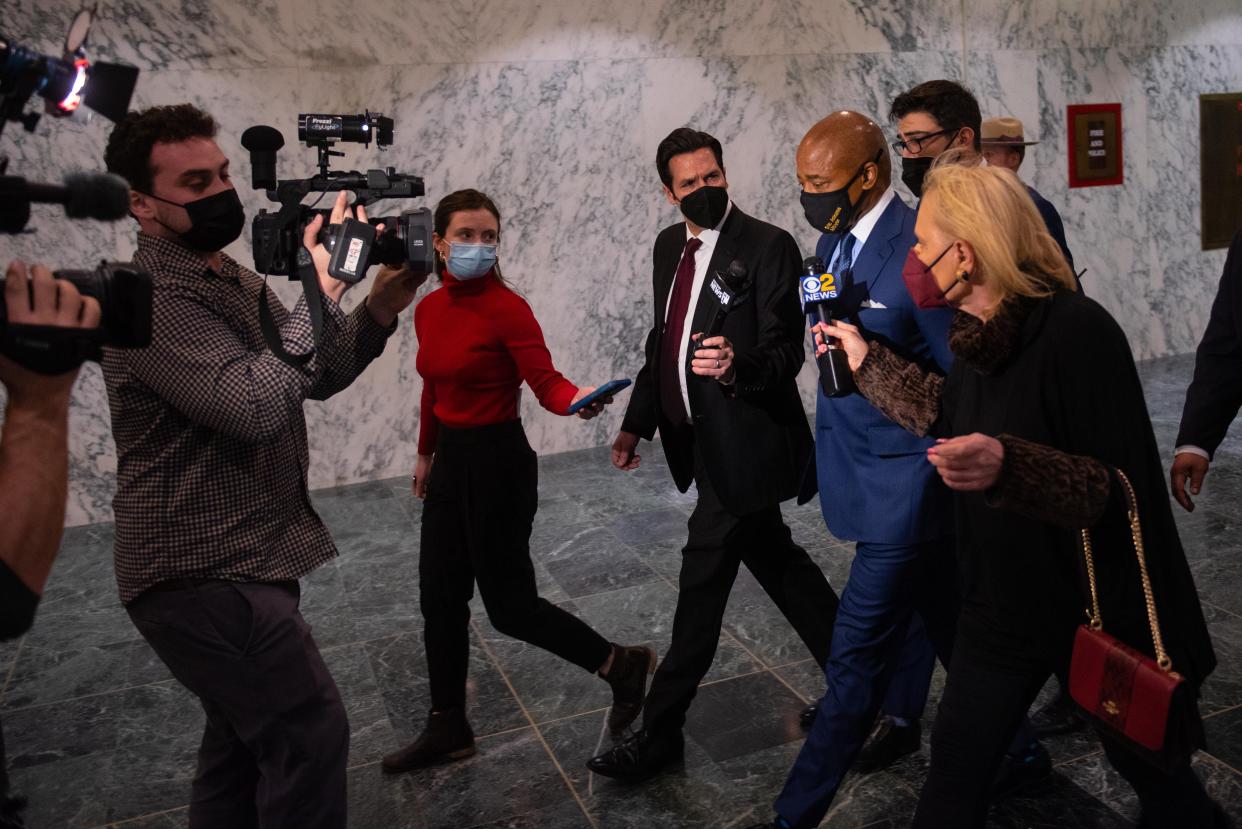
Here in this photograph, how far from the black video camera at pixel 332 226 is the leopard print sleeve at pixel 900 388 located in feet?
3.28

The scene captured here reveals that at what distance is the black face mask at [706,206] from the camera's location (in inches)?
125

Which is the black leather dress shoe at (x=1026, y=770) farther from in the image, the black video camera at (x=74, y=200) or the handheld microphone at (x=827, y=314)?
the black video camera at (x=74, y=200)

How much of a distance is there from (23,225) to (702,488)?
1.99 m

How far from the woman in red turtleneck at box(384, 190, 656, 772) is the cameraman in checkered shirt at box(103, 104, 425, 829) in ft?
2.81

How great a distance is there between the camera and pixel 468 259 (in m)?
3.10

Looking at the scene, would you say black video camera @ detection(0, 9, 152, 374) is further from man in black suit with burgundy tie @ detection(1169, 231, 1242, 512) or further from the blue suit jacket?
man in black suit with burgundy tie @ detection(1169, 231, 1242, 512)

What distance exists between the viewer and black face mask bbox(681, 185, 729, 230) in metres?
3.17

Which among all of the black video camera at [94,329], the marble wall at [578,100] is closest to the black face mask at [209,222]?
the black video camera at [94,329]

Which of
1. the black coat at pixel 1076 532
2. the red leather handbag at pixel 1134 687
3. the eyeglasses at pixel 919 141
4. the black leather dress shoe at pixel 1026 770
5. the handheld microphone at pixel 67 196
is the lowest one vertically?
the black leather dress shoe at pixel 1026 770

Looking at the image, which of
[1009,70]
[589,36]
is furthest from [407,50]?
[1009,70]

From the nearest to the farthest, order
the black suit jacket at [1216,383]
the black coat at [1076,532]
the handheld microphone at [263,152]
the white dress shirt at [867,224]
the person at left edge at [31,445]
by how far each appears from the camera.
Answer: the person at left edge at [31,445]
the black coat at [1076,532]
the handheld microphone at [263,152]
the white dress shirt at [867,224]
the black suit jacket at [1216,383]

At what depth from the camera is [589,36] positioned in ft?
22.6


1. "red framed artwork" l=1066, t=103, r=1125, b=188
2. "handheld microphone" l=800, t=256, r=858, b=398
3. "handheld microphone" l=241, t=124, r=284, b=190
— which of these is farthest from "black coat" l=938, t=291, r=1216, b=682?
"red framed artwork" l=1066, t=103, r=1125, b=188

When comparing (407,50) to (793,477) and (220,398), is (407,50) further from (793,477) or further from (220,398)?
(220,398)
